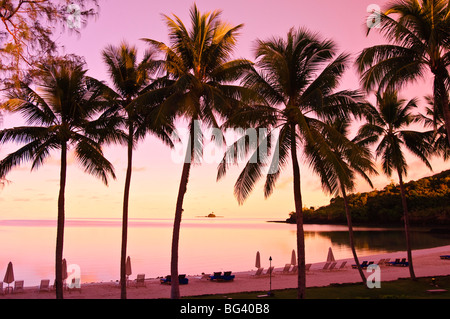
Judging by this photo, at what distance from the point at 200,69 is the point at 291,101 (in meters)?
3.73

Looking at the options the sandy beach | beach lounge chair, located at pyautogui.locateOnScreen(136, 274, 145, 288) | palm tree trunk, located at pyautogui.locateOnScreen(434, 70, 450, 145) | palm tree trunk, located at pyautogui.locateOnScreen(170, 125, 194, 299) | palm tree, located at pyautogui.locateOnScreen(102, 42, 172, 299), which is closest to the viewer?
palm tree trunk, located at pyautogui.locateOnScreen(434, 70, 450, 145)

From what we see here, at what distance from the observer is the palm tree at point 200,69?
14391mm

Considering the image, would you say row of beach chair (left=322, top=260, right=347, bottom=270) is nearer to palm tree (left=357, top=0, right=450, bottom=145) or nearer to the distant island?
Answer: palm tree (left=357, top=0, right=450, bottom=145)

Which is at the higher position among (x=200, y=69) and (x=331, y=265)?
(x=200, y=69)

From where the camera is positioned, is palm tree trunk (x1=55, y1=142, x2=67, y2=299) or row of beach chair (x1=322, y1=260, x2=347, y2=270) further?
row of beach chair (x1=322, y1=260, x2=347, y2=270)

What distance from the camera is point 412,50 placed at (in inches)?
529

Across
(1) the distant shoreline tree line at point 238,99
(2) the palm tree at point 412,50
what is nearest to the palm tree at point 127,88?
(1) the distant shoreline tree line at point 238,99

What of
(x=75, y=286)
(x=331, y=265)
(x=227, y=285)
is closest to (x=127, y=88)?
(x=75, y=286)

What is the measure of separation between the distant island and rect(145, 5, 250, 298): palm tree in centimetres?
10200

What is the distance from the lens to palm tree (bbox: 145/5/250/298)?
1439cm

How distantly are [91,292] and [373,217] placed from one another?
121m

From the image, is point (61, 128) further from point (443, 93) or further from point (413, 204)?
point (413, 204)

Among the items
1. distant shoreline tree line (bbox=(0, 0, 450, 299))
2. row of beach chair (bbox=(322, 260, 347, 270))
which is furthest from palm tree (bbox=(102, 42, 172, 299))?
row of beach chair (bbox=(322, 260, 347, 270))

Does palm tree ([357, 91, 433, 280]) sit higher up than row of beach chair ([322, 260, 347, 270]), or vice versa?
palm tree ([357, 91, 433, 280])
